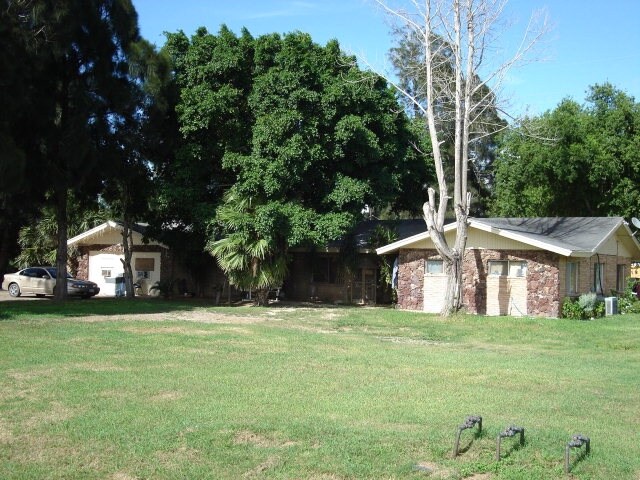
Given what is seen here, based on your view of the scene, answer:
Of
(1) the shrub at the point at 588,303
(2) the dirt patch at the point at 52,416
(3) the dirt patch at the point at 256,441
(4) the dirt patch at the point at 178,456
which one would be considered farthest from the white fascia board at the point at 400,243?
(4) the dirt patch at the point at 178,456

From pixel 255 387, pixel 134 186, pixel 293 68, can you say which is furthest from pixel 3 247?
pixel 255 387

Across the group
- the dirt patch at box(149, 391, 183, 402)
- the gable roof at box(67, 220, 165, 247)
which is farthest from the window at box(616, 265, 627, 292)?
the dirt patch at box(149, 391, 183, 402)

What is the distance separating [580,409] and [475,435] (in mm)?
2634

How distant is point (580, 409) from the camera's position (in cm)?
971

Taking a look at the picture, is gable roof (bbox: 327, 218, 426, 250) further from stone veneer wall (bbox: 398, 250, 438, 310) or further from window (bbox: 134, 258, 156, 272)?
window (bbox: 134, 258, 156, 272)

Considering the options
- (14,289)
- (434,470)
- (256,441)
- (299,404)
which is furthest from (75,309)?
(434,470)

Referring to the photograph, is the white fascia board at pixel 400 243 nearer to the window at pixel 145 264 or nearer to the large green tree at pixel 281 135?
the large green tree at pixel 281 135

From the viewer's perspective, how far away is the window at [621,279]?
3227cm

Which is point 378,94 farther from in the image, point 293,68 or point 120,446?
point 120,446

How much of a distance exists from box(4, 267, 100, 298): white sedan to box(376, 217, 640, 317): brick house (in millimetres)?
13979

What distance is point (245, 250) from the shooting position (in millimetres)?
27969

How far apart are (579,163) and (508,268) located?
598 inches

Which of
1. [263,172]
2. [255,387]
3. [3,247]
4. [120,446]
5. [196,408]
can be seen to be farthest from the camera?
[3,247]

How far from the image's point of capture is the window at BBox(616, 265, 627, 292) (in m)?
32.3
